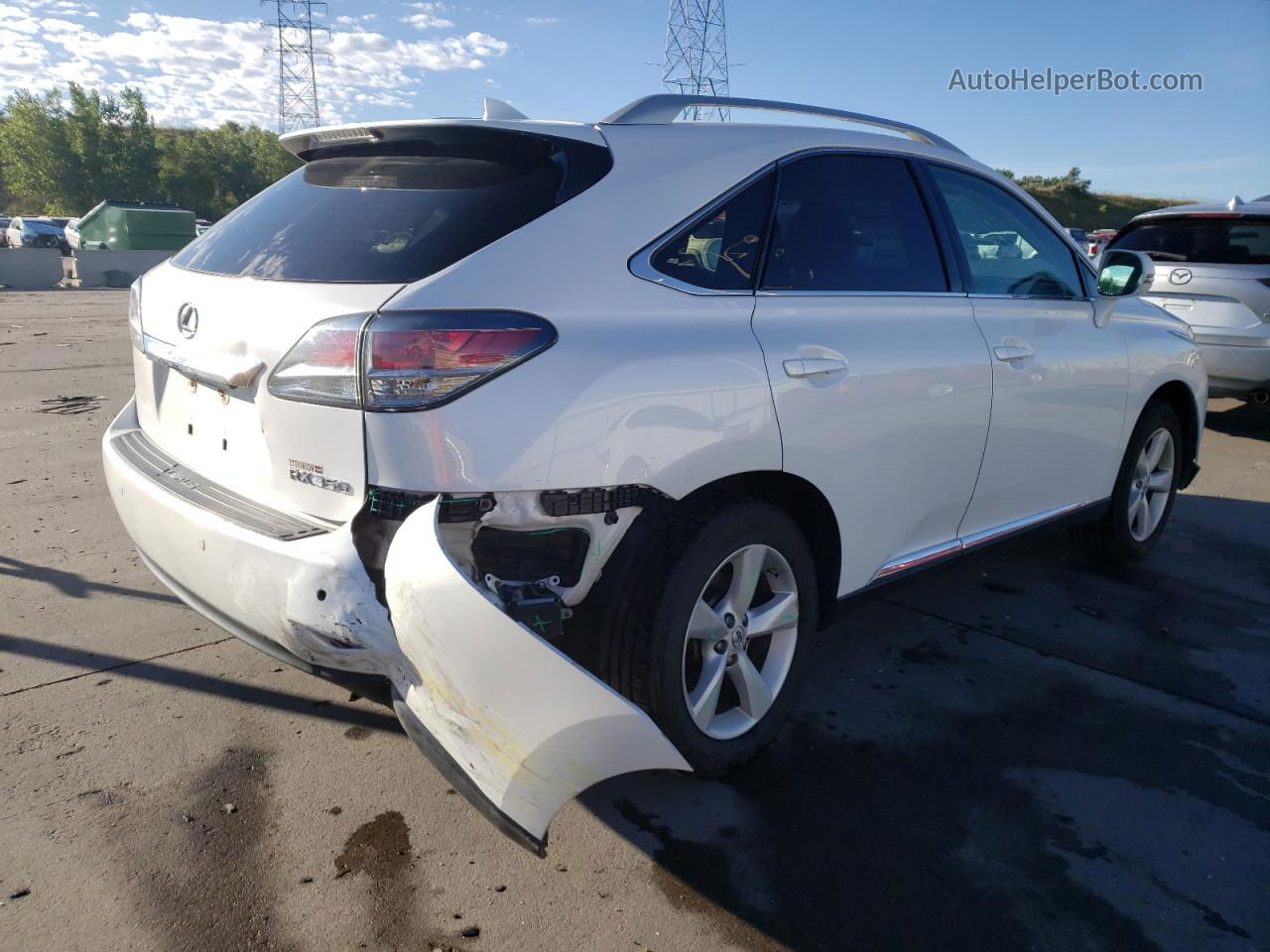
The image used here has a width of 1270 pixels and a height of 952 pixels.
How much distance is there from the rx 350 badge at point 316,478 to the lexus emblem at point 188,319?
60cm

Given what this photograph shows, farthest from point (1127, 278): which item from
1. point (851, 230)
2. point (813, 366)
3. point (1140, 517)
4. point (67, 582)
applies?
point (67, 582)

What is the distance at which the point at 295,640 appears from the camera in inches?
86.8

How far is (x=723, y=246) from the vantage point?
8.61 ft

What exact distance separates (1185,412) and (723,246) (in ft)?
11.1

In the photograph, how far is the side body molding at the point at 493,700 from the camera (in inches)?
76.9

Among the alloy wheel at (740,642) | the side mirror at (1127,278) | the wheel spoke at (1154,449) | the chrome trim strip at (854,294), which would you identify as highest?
the side mirror at (1127,278)

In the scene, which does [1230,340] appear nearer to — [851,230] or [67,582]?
[851,230]

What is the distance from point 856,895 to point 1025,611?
2265 millimetres

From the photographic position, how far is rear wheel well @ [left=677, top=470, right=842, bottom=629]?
8.60 ft

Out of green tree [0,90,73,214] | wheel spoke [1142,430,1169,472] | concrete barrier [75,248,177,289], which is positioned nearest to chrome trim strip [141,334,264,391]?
wheel spoke [1142,430,1169,472]

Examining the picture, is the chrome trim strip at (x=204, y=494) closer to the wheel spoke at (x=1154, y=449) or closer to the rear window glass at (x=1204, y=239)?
the wheel spoke at (x=1154, y=449)

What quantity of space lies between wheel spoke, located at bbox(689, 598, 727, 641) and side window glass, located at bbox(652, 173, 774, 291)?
0.86m

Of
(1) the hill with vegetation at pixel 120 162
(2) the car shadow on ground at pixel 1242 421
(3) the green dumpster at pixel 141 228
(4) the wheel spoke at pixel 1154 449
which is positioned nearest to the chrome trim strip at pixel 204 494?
(4) the wheel spoke at pixel 1154 449

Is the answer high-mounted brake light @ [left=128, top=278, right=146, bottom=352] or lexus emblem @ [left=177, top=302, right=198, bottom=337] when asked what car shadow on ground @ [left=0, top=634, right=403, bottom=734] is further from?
lexus emblem @ [left=177, top=302, right=198, bottom=337]
